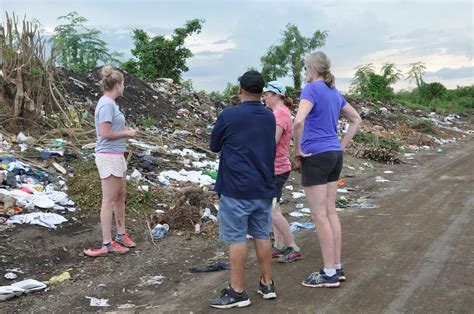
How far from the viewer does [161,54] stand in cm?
1869

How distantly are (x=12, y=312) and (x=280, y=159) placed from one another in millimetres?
2623

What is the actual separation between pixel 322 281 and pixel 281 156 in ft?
4.11

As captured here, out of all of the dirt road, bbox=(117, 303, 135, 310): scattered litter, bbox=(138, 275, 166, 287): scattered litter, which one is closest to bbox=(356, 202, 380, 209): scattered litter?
the dirt road

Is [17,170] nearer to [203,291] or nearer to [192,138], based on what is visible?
[203,291]

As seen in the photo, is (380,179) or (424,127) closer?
(380,179)

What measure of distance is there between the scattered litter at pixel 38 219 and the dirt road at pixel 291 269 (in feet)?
0.34

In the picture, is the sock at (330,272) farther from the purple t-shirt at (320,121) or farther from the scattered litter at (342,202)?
the scattered litter at (342,202)

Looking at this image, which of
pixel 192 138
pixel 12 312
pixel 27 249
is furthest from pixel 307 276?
pixel 192 138

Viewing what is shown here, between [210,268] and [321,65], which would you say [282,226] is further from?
[321,65]

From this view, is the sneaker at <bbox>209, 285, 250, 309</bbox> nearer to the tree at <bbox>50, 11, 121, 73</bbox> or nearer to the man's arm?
the man's arm

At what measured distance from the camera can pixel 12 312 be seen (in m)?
3.89

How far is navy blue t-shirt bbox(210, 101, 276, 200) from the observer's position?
148 inches

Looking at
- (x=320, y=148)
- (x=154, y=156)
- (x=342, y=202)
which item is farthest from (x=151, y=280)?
A: (x=154, y=156)

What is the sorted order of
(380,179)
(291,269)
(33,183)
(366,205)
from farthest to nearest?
1. (380,179)
2. (366,205)
3. (33,183)
4. (291,269)
